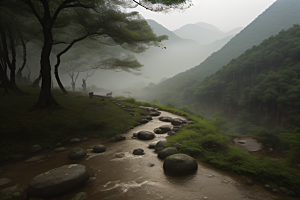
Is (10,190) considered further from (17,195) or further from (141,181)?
(141,181)

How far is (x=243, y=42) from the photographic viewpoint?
55.4 meters

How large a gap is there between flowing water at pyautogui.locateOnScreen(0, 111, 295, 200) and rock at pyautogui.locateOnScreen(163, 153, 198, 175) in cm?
17

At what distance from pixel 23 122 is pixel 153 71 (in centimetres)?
10571

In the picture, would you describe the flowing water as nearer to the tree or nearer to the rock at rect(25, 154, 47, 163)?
the rock at rect(25, 154, 47, 163)

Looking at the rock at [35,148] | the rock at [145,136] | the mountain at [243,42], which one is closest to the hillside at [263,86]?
the mountain at [243,42]

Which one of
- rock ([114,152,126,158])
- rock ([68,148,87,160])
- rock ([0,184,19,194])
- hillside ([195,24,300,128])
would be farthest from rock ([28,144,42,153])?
hillside ([195,24,300,128])

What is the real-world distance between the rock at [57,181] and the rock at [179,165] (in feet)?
6.85

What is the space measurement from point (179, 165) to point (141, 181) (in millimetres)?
1079

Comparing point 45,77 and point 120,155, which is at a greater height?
point 45,77

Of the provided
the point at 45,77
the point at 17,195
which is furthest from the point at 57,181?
the point at 45,77

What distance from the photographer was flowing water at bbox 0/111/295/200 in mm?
3146

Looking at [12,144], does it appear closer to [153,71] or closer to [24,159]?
[24,159]

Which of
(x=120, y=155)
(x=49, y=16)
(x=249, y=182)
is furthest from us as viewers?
(x=49, y=16)

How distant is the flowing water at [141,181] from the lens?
10.3 feet
